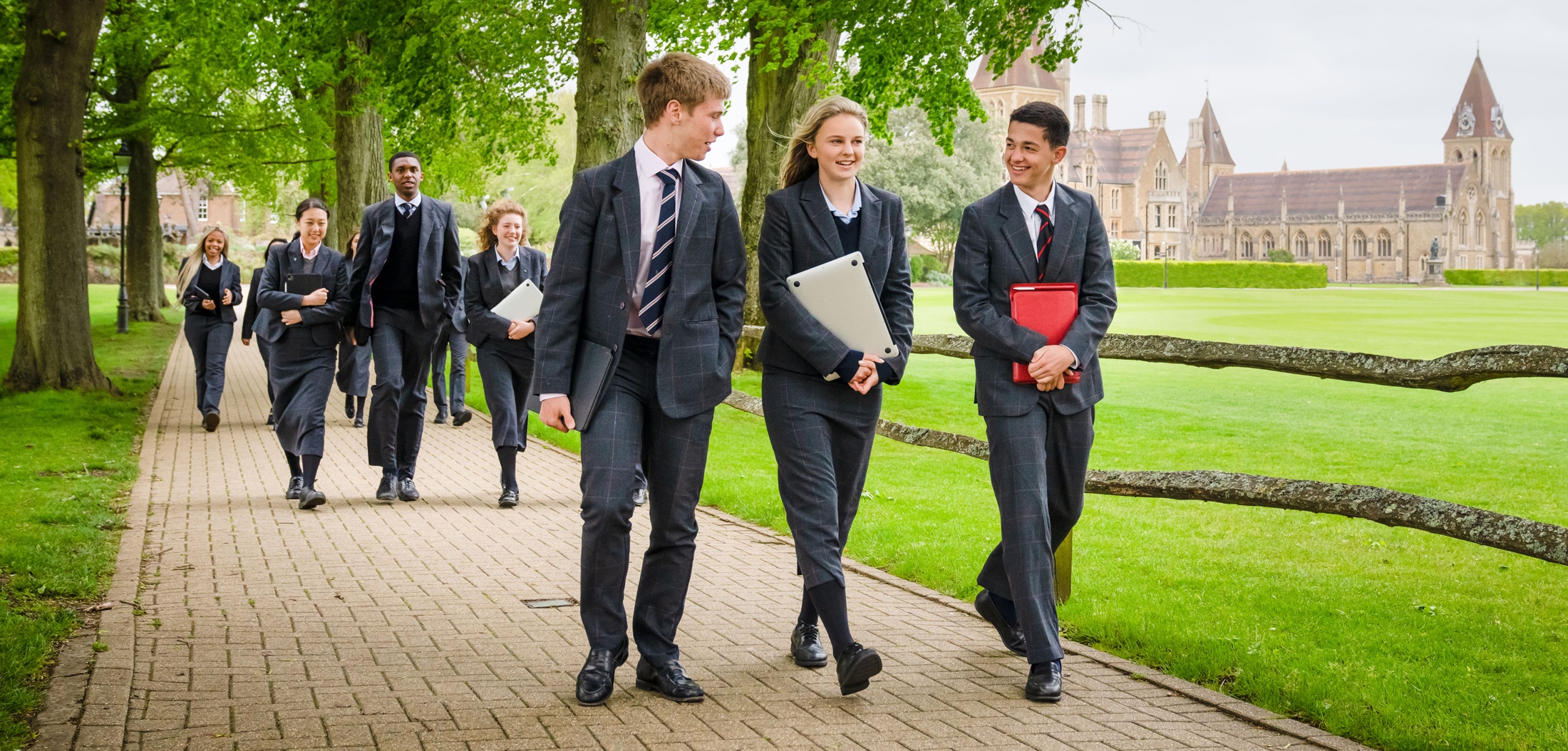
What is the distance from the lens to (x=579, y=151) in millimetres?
13172

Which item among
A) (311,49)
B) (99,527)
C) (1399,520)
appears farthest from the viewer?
(311,49)

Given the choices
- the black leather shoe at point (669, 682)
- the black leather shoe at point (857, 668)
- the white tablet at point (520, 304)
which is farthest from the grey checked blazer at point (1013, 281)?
the white tablet at point (520, 304)

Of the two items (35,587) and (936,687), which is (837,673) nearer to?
(936,687)

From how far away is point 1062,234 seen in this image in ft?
15.8

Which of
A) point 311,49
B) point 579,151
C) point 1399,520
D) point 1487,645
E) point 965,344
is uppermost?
point 311,49

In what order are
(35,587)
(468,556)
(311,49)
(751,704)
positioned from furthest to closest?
(311,49)
(468,556)
(35,587)
(751,704)

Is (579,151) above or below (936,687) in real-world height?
above

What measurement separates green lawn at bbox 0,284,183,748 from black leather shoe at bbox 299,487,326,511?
3.34 ft

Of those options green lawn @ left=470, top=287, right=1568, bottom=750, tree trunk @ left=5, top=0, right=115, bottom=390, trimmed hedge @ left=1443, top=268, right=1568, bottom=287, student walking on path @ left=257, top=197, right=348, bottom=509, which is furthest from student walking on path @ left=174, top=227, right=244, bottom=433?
trimmed hedge @ left=1443, top=268, right=1568, bottom=287

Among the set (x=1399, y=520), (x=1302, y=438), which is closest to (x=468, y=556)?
(x=1399, y=520)

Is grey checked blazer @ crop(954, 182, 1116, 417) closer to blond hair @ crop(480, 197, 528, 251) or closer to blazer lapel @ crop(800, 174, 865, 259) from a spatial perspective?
blazer lapel @ crop(800, 174, 865, 259)

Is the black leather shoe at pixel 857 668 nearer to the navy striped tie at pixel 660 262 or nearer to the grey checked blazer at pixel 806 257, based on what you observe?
the grey checked blazer at pixel 806 257

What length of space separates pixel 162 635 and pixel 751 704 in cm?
241

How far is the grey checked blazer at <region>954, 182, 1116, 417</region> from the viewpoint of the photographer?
473cm
